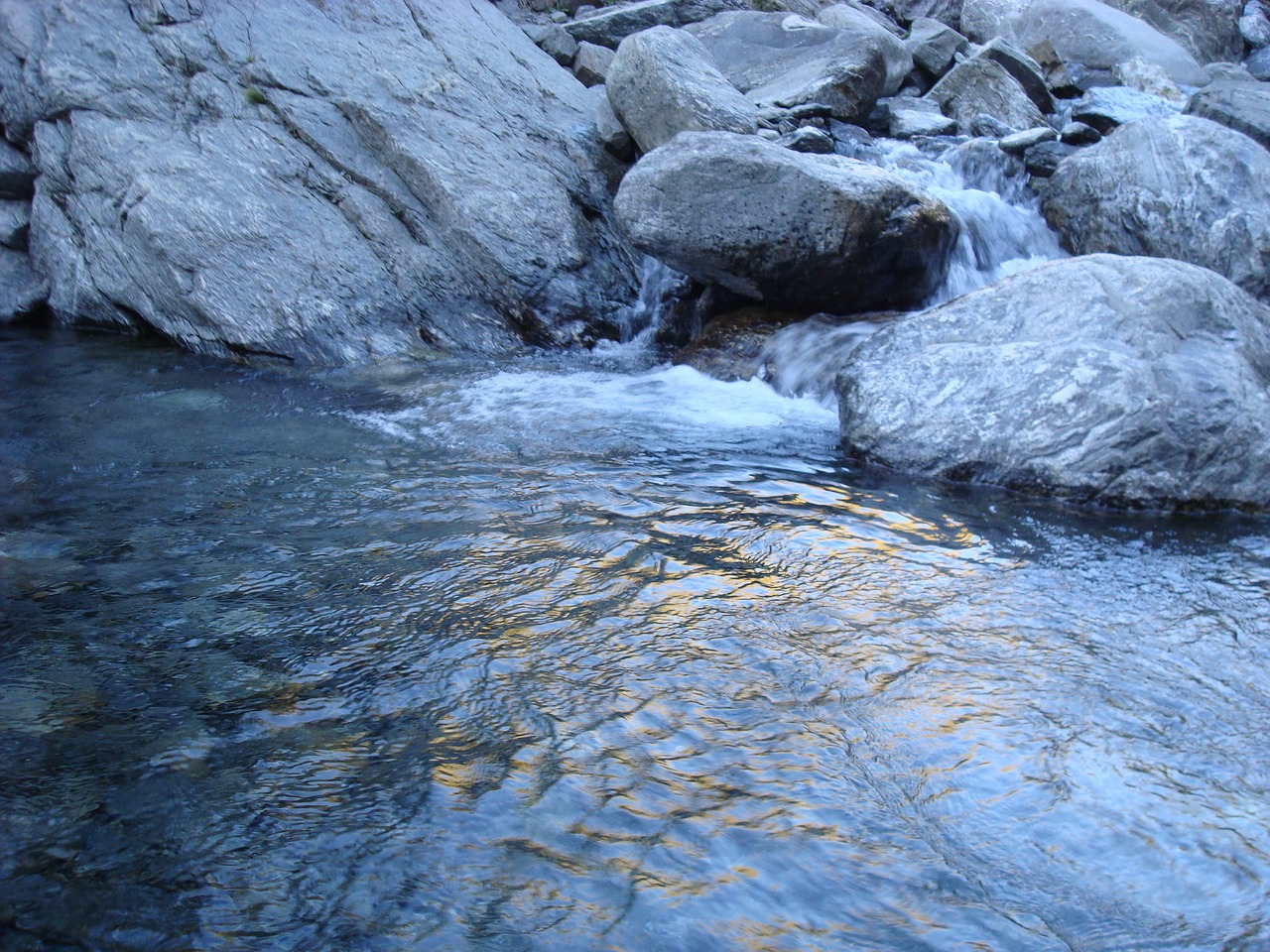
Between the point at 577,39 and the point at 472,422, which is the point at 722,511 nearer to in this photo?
the point at 472,422

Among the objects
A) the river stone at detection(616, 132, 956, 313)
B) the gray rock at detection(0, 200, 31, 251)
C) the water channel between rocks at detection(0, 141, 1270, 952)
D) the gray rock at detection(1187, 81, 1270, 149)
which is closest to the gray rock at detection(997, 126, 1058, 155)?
the gray rock at detection(1187, 81, 1270, 149)

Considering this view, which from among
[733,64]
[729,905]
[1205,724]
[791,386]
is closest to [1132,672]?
[1205,724]

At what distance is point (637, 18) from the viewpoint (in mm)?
12141

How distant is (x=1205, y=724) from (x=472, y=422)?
4.01m

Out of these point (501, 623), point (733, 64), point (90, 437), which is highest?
point (733, 64)

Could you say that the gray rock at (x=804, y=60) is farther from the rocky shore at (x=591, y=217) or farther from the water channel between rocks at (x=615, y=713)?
the water channel between rocks at (x=615, y=713)

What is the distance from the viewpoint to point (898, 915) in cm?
207

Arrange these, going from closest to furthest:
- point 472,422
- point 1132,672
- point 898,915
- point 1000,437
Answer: point 898,915
point 1132,672
point 1000,437
point 472,422

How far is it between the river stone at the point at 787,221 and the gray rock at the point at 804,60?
152 inches

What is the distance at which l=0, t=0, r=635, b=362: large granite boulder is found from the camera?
293 inches

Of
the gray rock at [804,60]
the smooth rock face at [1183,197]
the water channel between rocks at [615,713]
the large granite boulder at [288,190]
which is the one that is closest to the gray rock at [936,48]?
the gray rock at [804,60]

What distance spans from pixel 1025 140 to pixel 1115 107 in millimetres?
3194

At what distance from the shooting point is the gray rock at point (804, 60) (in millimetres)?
10492

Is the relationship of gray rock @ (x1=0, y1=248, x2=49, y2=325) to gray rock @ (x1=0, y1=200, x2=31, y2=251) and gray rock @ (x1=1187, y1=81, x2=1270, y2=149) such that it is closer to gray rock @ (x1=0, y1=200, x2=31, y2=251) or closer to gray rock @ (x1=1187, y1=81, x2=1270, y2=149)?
gray rock @ (x1=0, y1=200, x2=31, y2=251)
